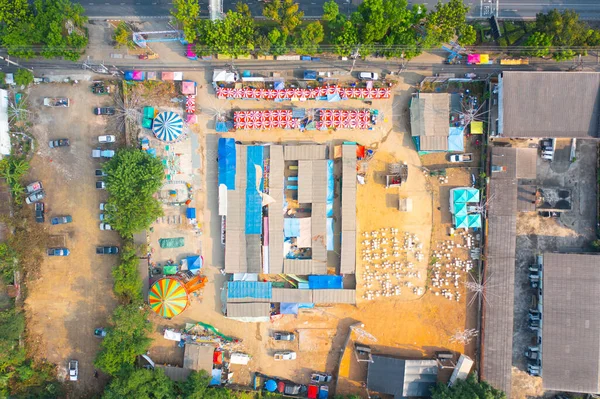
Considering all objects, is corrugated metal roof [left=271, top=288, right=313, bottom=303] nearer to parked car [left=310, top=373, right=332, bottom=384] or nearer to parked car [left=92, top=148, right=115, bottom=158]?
parked car [left=310, top=373, right=332, bottom=384]

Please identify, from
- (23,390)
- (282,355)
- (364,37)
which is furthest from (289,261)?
(23,390)

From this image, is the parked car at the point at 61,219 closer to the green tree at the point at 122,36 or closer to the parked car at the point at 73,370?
the parked car at the point at 73,370

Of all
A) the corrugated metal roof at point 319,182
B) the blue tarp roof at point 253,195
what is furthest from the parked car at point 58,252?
the corrugated metal roof at point 319,182

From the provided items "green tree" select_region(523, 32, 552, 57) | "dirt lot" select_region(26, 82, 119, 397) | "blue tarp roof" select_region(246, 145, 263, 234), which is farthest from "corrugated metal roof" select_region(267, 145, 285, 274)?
"green tree" select_region(523, 32, 552, 57)

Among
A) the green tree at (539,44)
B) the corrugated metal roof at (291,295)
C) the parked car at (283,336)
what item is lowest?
the parked car at (283,336)

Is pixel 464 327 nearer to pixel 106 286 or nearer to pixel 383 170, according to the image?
pixel 383 170

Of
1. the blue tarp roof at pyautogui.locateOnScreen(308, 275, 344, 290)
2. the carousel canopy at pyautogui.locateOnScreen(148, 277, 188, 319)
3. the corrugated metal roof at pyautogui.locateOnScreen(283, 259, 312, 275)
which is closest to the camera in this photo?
the carousel canopy at pyautogui.locateOnScreen(148, 277, 188, 319)
